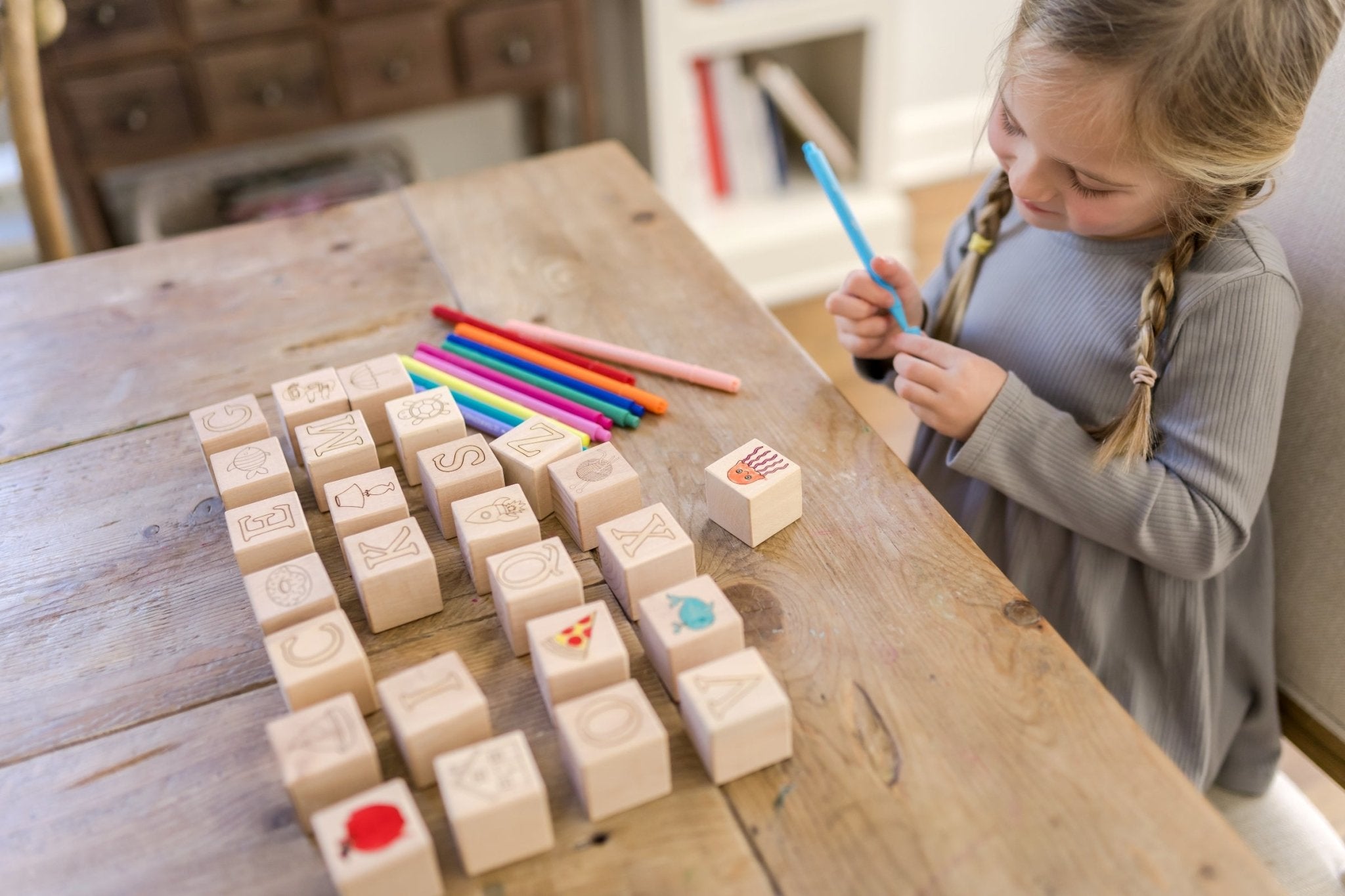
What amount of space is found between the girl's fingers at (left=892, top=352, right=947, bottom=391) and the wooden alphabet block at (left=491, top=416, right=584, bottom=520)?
26 cm

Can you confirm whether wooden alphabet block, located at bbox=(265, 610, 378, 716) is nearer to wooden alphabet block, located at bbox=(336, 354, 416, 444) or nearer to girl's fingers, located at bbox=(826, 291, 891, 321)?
wooden alphabet block, located at bbox=(336, 354, 416, 444)

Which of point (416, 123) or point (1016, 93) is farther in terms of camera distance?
point (416, 123)

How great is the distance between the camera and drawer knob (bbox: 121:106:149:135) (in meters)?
1.72

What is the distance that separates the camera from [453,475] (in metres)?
0.69

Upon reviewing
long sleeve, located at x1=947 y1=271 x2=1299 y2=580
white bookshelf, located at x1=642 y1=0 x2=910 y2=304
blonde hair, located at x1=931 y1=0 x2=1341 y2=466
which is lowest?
white bookshelf, located at x1=642 y1=0 x2=910 y2=304

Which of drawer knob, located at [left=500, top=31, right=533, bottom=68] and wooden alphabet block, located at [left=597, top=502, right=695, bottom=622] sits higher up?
wooden alphabet block, located at [left=597, top=502, right=695, bottom=622]

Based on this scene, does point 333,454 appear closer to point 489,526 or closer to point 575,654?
point 489,526

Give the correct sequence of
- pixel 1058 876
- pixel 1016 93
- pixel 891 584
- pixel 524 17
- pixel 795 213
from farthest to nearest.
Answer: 1. pixel 795 213
2. pixel 524 17
3. pixel 1016 93
4. pixel 891 584
5. pixel 1058 876

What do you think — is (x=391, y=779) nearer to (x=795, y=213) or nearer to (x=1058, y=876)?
(x=1058, y=876)

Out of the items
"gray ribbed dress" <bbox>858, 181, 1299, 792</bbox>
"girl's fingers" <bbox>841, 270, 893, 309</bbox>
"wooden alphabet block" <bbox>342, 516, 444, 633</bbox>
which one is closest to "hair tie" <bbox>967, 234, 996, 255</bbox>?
"gray ribbed dress" <bbox>858, 181, 1299, 792</bbox>

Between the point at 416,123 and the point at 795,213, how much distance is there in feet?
2.62

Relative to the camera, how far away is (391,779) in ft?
1.81

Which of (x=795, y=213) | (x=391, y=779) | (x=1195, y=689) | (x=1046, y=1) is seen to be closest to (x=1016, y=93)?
(x=1046, y=1)

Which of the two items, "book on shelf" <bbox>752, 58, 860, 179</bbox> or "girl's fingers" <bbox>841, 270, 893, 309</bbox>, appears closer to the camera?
"girl's fingers" <bbox>841, 270, 893, 309</bbox>
